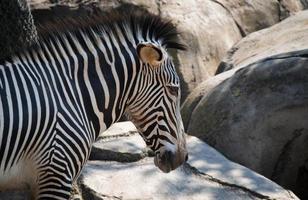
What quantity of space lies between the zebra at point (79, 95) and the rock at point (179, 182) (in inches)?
38.4

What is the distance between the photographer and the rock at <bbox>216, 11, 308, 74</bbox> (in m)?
7.13

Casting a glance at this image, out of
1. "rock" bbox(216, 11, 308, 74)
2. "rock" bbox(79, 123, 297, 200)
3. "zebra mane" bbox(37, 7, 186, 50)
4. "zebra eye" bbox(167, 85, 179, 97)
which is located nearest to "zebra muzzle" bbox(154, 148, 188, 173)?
"zebra eye" bbox(167, 85, 179, 97)

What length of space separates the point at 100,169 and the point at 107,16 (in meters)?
1.81

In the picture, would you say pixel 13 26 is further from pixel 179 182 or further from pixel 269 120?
pixel 269 120

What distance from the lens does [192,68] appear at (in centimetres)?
807

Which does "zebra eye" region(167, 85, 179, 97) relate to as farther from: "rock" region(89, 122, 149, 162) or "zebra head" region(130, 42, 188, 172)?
"rock" region(89, 122, 149, 162)

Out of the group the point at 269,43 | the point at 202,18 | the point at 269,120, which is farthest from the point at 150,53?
the point at 202,18

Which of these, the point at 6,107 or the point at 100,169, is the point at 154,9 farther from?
the point at 6,107

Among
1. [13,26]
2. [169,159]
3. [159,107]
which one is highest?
[13,26]

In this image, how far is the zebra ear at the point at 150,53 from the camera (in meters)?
3.52

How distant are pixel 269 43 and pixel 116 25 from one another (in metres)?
4.64

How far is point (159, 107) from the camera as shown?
3.68 m

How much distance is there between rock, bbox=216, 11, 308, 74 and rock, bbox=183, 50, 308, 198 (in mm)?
973

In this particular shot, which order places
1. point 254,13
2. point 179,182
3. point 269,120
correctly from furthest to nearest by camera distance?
point 254,13, point 269,120, point 179,182
